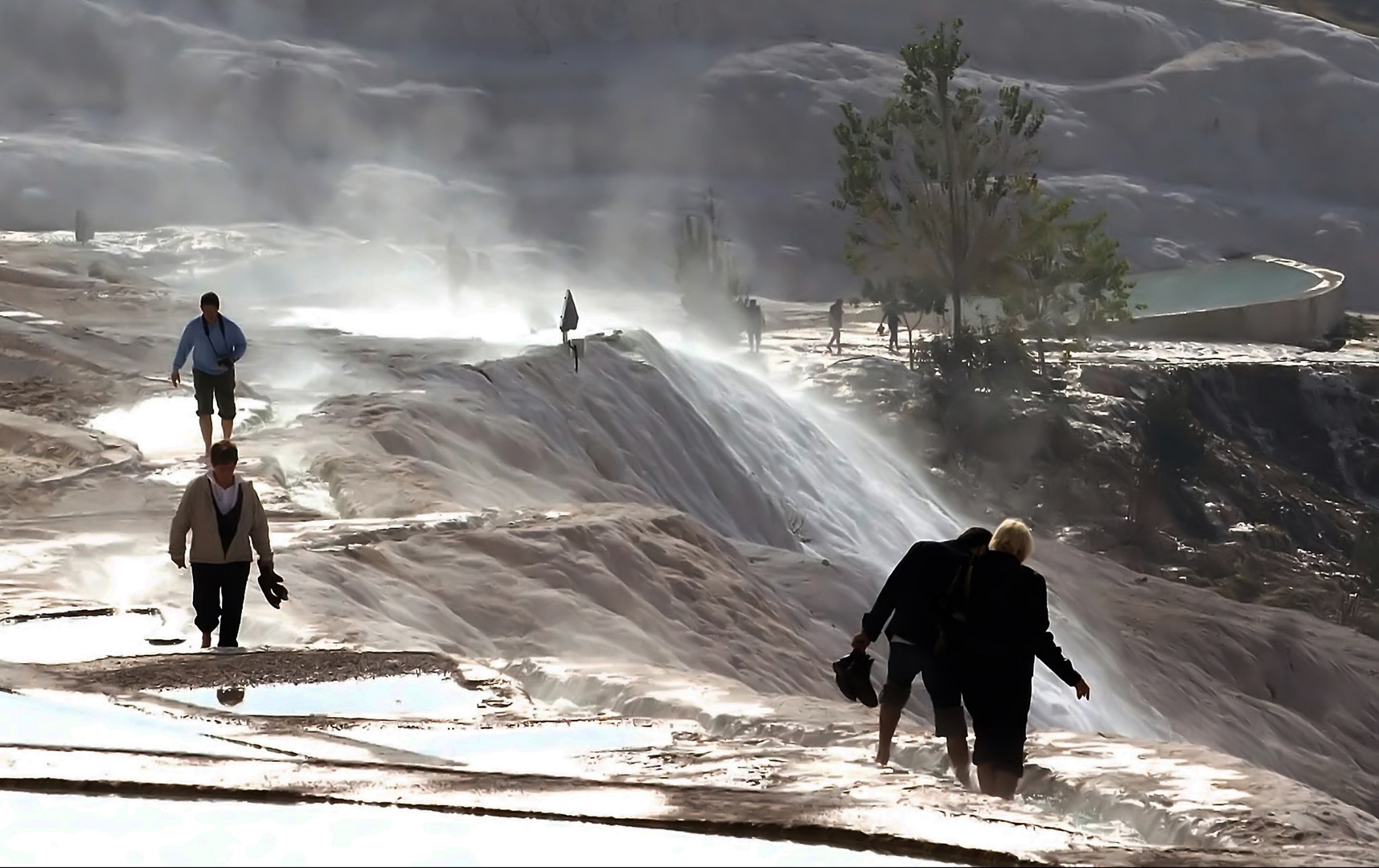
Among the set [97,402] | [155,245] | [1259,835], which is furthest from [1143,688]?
[155,245]

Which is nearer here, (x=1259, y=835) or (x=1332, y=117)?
(x=1259, y=835)

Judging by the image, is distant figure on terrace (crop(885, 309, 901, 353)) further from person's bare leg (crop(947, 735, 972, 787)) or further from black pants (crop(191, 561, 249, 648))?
person's bare leg (crop(947, 735, 972, 787))

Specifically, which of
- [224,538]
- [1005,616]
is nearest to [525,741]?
[1005,616]

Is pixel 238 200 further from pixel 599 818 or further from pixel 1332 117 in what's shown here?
pixel 599 818

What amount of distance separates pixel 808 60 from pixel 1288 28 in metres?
19.5

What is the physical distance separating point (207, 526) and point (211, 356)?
4.61 meters

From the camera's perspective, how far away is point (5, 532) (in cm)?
1133

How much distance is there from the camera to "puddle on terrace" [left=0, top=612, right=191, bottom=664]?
814cm

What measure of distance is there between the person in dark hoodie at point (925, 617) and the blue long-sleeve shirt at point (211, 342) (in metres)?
6.95

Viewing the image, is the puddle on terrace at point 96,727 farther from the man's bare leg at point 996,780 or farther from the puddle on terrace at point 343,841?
the man's bare leg at point 996,780

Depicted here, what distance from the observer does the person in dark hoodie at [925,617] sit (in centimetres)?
631

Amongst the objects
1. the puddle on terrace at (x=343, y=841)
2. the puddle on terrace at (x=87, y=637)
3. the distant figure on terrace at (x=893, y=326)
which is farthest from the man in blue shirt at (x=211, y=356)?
the distant figure on terrace at (x=893, y=326)

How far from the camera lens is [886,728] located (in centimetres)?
680

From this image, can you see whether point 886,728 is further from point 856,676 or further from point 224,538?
point 224,538
